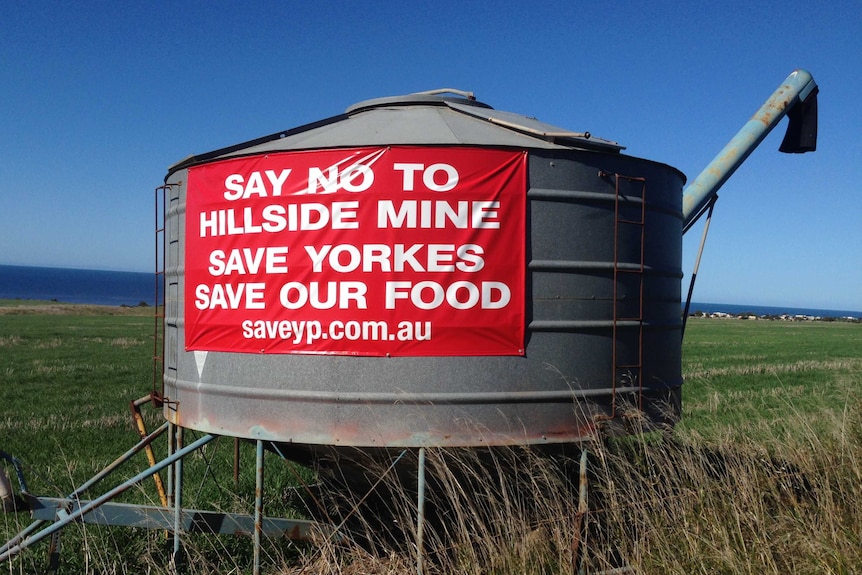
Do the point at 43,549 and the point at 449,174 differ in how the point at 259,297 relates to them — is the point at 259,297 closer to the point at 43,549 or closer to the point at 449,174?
the point at 449,174

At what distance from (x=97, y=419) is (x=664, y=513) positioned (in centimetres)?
1084

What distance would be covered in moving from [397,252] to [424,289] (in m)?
0.31

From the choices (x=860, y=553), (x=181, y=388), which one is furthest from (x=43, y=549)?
(x=860, y=553)

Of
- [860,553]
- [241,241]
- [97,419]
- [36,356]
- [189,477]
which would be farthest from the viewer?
[36,356]

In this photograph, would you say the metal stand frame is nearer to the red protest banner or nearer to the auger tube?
the red protest banner

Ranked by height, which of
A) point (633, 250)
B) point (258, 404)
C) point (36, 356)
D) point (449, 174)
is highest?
point (449, 174)

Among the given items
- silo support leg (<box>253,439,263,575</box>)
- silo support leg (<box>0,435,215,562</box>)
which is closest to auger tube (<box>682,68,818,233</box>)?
silo support leg (<box>253,439,263,575</box>)

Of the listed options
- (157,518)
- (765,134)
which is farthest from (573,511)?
(765,134)

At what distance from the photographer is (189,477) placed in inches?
362

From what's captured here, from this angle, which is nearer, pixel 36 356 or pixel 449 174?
pixel 449 174

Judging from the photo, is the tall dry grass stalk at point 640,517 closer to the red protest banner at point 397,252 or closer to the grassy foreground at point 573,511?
the grassy foreground at point 573,511

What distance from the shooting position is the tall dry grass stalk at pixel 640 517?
196 inches

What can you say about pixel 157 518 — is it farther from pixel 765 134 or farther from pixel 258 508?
pixel 765 134

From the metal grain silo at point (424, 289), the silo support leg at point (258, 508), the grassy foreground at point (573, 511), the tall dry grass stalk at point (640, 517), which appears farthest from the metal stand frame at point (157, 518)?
the metal grain silo at point (424, 289)
